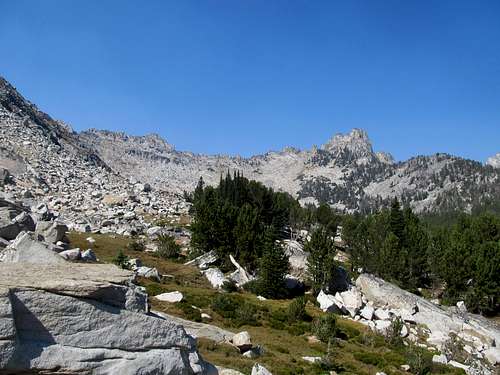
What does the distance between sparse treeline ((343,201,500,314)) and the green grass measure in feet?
93.1

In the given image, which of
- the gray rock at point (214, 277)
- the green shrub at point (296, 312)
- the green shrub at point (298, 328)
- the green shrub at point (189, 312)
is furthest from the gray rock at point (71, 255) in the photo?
the gray rock at point (214, 277)

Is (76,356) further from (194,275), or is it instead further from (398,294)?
(398,294)

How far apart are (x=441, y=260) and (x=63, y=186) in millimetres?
81290

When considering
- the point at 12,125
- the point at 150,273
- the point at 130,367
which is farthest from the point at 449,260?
the point at 12,125

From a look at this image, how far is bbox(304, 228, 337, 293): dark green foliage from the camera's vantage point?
53.7 meters

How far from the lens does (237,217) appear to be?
6244 cm

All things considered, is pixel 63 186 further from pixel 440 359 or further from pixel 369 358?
pixel 440 359

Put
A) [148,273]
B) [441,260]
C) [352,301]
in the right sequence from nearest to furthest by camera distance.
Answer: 1. [148,273]
2. [352,301]
3. [441,260]

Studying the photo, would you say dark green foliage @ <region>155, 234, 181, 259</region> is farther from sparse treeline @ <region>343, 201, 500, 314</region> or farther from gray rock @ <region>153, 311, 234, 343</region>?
sparse treeline @ <region>343, 201, 500, 314</region>

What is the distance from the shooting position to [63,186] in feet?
336

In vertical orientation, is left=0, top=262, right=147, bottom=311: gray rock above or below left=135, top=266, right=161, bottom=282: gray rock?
above

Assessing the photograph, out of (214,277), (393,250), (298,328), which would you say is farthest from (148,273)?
(393,250)

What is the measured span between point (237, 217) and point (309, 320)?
2340 centimetres

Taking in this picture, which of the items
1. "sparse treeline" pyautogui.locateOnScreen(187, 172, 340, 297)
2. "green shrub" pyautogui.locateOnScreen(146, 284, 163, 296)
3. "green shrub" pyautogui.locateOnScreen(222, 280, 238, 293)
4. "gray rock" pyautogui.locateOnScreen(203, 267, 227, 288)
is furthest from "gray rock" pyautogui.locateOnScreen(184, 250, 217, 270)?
"green shrub" pyautogui.locateOnScreen(146, 284, 163, 296)
